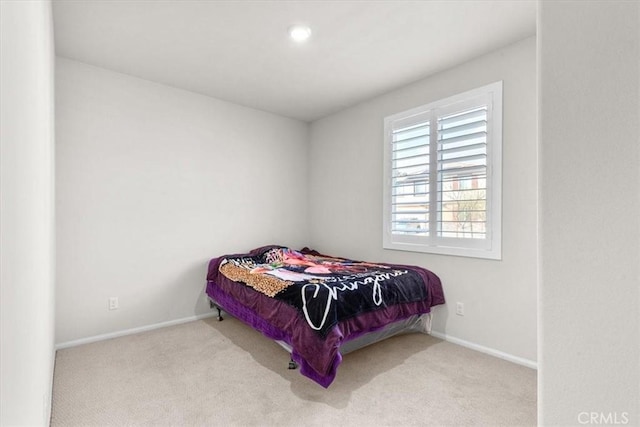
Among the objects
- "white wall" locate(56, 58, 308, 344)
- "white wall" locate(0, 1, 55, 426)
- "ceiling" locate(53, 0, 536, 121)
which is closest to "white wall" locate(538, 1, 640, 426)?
"white wall" locate(0, 1, 55, 426)

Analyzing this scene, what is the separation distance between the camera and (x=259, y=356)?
2549 mm

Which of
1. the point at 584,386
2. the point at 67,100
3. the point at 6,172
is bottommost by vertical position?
the point at 584,386

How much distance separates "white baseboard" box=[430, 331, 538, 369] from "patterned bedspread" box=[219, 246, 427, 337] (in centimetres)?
56

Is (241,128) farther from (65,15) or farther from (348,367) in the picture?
(348,367)

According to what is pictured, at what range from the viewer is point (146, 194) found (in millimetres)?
3188

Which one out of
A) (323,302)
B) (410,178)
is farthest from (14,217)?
(410,178)

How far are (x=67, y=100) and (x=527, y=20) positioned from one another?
12.5ft

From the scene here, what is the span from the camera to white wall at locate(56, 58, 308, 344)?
2783mm

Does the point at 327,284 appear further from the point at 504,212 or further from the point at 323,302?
the point at 504,212

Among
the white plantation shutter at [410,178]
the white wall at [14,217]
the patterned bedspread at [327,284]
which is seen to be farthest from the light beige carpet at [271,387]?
the white wall at [14,217]

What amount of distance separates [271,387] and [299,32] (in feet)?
8.42

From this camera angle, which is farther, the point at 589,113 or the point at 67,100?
the point at 67,100

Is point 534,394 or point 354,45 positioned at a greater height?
point 354,45

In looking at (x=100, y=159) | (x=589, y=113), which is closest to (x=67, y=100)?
(x=100, y=159)
